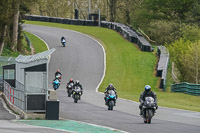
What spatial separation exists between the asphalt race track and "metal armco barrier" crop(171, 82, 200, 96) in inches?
251

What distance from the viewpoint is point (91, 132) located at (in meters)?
16.6

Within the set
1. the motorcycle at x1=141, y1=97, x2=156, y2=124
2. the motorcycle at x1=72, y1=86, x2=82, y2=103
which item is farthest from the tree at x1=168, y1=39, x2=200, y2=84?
the motorcycle at x1=141, y1=97, x2=156, y2=124

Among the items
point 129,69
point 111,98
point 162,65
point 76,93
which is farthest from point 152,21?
point 111,98

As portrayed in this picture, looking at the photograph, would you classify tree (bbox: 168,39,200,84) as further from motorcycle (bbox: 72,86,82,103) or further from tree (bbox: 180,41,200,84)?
motorcycle (bbox: 72,86,82,103)

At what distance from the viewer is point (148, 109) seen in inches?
776

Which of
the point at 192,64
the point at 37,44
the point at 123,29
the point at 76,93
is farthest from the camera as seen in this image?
the point at 123,29

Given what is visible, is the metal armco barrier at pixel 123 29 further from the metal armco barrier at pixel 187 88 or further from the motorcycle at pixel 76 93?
the motorcycle at pixel 76 93

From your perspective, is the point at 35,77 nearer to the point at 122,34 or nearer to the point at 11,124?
the point at 11,124

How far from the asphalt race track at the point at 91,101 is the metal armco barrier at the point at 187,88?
20.9 feet

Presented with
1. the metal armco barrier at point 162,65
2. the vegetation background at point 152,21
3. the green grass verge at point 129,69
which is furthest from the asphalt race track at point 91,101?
the metal armco barrier at point 162,65

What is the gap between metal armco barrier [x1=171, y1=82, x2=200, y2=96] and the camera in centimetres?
3791

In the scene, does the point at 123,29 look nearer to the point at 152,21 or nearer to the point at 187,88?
the point at 152,21

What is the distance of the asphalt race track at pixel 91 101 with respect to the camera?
1911cm

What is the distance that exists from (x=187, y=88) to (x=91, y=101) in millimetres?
10130
